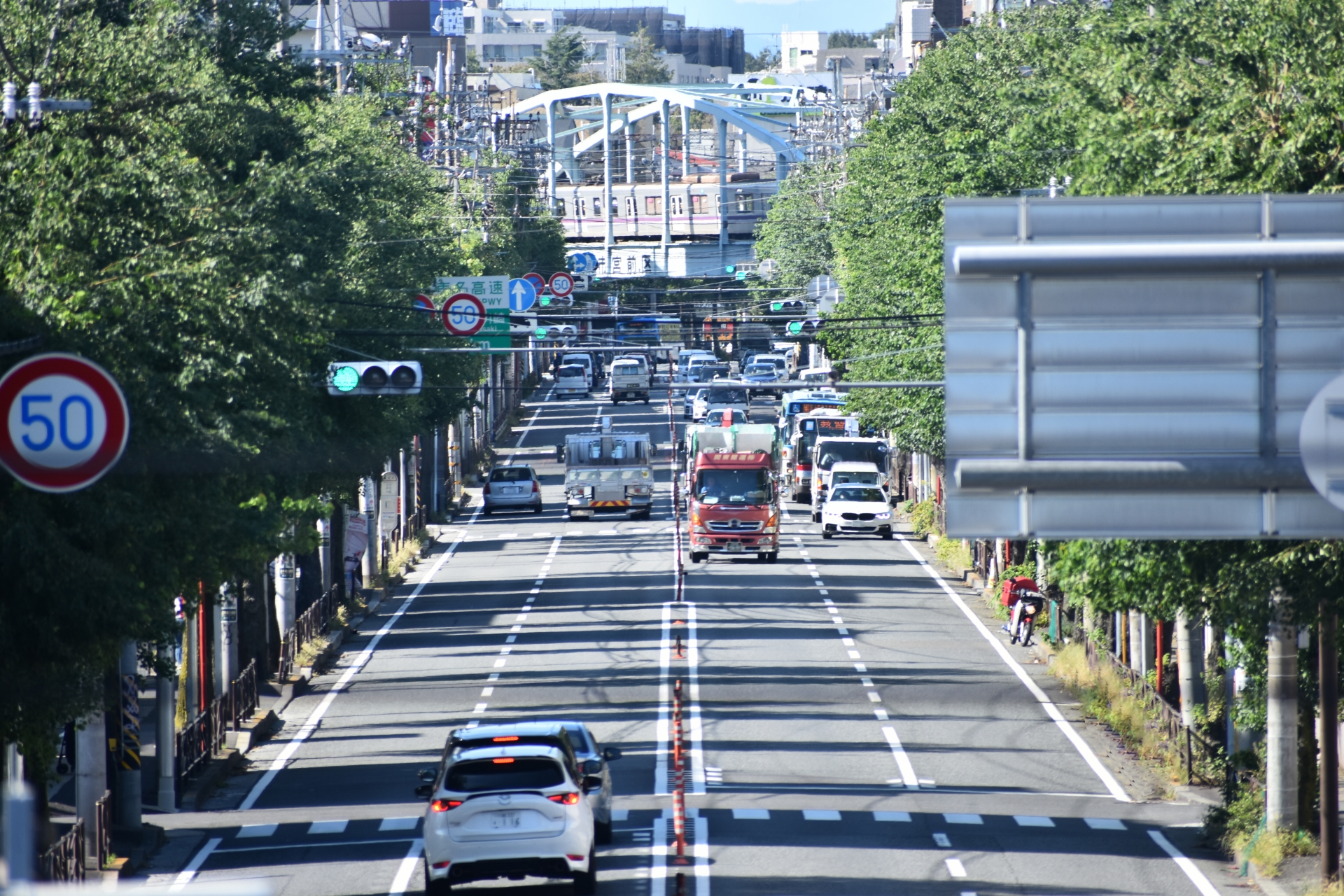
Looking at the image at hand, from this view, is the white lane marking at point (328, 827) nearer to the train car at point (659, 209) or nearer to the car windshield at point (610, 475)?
the car windshield at point (610, 475)

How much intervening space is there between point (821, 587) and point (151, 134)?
27.9m

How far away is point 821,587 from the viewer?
4703 centimetres

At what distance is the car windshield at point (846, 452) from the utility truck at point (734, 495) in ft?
33.8

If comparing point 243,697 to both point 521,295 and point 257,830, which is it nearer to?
point 257,830

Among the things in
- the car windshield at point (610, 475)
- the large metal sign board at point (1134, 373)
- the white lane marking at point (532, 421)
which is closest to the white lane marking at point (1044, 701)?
the car windshield at point (610, 475)

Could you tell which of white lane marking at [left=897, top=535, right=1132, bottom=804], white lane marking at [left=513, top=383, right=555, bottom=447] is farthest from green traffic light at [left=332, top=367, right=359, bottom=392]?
Answer: white lane marking at [left=513, top=383, right=555, bottom=447]

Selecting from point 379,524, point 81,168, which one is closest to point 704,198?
point 379,524

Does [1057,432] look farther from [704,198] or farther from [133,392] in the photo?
[704,198]

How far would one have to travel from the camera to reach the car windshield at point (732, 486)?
50.4 m

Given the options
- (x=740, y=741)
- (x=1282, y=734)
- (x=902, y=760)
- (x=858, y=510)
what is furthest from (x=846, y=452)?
(x=1282, y=734)

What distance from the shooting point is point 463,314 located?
40500 millimetres

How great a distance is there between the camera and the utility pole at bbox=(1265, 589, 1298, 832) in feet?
65.6

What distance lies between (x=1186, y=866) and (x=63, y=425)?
13718 mm

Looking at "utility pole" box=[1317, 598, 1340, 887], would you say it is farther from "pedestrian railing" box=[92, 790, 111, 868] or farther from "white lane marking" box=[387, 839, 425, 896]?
"pedestrian railing" box=[92, 790, 111, 868]
